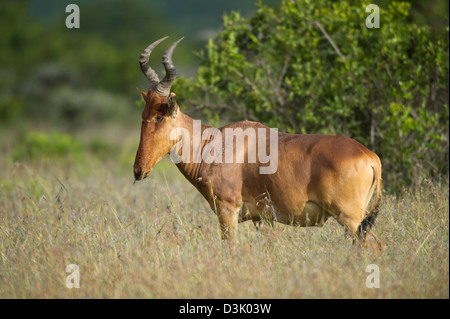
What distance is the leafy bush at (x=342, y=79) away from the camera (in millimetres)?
8430

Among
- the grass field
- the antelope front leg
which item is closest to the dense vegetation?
the grass field

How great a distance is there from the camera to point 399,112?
845 cm

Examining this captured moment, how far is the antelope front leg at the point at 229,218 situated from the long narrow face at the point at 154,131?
2.81ft

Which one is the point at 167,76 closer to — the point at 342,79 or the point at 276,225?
the point at 276,225

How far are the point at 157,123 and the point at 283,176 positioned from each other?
1.44 meters

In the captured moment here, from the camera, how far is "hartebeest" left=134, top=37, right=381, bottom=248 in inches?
206

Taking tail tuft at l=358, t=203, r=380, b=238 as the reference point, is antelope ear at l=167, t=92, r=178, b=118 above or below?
above

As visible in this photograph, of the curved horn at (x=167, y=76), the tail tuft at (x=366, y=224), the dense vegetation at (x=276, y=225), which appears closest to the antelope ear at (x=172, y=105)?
the curved horn at (x=167, y=76)

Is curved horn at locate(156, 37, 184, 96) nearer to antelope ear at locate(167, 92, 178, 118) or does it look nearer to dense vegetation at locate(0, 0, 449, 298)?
antelope ear at locate(167, 92, 178, 118)

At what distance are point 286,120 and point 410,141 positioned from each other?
1.98 meters

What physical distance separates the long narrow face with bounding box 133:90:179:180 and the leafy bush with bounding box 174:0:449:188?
3133mm

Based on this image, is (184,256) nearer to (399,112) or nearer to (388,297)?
(388,297)

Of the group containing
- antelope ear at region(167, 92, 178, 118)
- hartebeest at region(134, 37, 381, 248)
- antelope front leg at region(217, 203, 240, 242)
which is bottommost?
antelope front leg at region(217, 203, 240, 242)

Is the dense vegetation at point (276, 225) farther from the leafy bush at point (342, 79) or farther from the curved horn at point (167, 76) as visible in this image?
the curved horn at point (167, 76)
